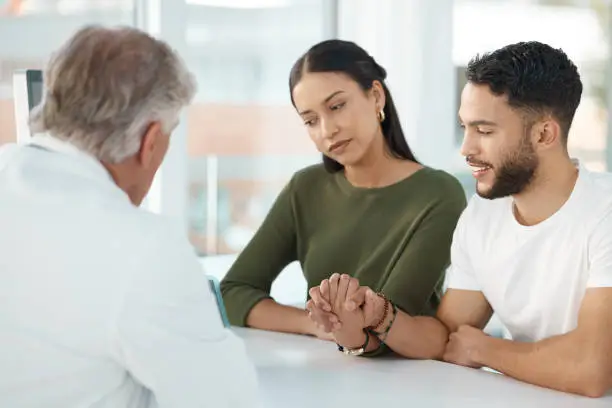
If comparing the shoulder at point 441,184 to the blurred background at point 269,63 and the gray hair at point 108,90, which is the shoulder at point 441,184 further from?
the blurred background at point 269,63

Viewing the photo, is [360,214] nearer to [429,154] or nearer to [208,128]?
[208,128]

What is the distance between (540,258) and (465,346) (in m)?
0.23

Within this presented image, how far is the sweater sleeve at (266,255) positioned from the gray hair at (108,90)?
3.61 feet

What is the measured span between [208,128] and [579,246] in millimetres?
2044

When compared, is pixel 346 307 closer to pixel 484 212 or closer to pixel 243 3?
pixel 484 212

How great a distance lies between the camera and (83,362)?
4.22ft

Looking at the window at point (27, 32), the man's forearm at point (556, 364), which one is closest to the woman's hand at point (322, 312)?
the man's forearm at point (556, 364)

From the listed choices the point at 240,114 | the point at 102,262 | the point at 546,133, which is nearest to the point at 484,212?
the point at 546,133

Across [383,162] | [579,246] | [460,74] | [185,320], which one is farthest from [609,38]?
[185,320]

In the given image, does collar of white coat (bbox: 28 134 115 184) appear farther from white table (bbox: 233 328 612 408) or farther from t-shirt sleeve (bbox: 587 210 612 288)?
t-shirt sleeve (bbox: 587 210 612 288)

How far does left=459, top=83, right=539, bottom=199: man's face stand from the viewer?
6.26 feet

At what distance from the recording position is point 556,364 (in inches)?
69.8

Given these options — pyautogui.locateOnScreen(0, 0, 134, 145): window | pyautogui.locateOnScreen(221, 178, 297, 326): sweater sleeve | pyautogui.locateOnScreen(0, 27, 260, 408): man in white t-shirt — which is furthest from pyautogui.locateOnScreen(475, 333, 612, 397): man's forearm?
pyautogui.locateOnScreen(0, 0, 134, 145): window

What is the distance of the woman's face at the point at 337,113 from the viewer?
231 centimetres
